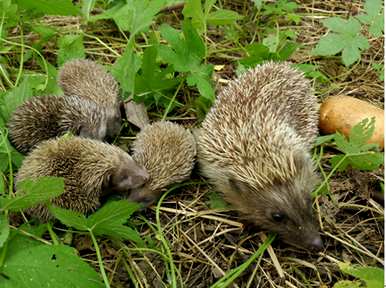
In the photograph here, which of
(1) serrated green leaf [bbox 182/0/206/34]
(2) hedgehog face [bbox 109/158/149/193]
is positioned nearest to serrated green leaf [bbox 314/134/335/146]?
(2) hedgehog face [bbox 109/158/149/193]

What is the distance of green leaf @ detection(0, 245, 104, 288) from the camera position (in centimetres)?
347

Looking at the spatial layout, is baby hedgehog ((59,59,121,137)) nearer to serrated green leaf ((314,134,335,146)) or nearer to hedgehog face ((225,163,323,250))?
hedgehog face ((225,163,323,250))

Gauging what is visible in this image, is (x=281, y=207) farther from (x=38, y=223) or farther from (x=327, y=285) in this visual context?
(x=38, y=223)

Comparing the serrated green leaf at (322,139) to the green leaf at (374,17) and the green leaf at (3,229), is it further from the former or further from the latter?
the green leaf at (3,229)

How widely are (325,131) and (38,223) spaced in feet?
7.41

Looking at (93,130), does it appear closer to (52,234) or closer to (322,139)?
(52,234)

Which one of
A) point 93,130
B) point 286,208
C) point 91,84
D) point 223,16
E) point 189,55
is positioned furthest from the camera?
point 223,16

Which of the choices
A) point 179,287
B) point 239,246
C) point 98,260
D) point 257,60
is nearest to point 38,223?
point 98,260

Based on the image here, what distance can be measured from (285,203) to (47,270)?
1550mm

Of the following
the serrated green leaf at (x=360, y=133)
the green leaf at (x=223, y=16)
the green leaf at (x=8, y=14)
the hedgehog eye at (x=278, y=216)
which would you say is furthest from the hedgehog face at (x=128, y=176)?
the green leaf at (x=8, y=14)

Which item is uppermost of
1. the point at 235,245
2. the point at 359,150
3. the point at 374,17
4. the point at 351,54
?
the point at 374,17

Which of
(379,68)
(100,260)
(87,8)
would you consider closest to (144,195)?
(100,260)

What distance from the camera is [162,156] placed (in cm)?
443

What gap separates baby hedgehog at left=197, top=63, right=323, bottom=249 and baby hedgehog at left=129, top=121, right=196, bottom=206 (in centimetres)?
14
